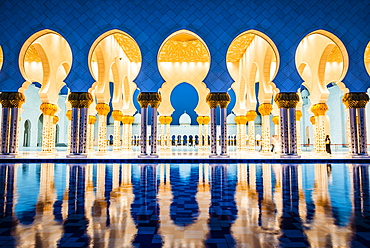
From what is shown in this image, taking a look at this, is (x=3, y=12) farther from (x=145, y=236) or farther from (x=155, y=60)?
(x=145, y=236)

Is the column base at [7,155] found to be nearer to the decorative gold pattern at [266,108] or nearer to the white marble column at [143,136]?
the white marble column at [143,136]

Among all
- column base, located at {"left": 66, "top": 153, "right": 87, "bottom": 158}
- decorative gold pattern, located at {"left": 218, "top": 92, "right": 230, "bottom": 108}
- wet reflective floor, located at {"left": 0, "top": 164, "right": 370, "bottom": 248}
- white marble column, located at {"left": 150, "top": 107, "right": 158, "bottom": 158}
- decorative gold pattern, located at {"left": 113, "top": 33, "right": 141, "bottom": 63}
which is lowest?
wet reflective floor, located at {"left": 0, "top": 164, "right": 370, "bottom": 248}

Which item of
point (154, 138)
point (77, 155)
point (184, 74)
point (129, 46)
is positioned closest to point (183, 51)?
point (184, 74)

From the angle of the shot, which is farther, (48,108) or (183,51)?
(183,51)

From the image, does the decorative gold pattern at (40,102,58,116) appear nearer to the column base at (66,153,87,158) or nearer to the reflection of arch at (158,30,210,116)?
the column base at (66,153,87,158)

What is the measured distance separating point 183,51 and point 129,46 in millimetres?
2200

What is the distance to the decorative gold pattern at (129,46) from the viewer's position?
8963 millimetres

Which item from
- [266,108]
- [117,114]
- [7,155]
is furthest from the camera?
[117,114]

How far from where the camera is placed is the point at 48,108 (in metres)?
7.92

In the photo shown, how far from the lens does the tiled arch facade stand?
6.84 m

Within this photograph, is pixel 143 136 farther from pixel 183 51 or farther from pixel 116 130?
pixel 183 51

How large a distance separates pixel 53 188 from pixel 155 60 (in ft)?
15.7

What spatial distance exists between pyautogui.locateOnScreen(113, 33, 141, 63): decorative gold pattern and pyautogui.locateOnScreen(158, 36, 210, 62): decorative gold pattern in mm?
963

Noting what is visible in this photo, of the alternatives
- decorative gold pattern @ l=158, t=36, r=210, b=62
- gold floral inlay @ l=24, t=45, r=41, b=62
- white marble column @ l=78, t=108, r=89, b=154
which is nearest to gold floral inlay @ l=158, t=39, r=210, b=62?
decorative gold pattern @ l=158, t=36, r=210, b=62
